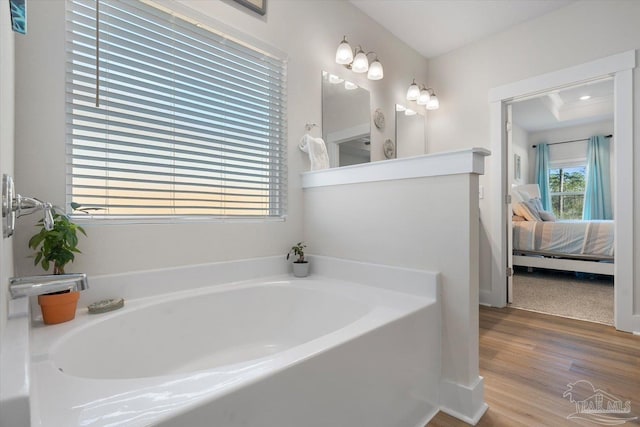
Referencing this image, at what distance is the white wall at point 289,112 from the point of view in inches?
48.0

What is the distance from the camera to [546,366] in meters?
1.75

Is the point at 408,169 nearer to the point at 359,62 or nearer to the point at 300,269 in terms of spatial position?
the point at 300,269

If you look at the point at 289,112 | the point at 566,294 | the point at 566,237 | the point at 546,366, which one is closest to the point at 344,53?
the point at 289,112

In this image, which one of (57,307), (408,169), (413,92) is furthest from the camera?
(413,92)

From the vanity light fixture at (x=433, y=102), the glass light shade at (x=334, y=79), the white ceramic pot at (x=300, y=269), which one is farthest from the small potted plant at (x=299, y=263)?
the vanity light fixture at (x=433, y=102)

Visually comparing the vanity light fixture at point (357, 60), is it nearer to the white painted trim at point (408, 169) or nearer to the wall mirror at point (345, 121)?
the wall mirror at point (345, 121)

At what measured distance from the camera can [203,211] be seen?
1708 millimetres

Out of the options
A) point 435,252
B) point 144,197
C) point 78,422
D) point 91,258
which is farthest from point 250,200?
point 78,422

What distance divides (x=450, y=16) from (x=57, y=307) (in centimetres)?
328

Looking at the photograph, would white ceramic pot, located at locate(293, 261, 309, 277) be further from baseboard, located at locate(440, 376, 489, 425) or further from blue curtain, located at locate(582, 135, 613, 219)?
blue curtain, located at locate(582, 135, 613, 219)

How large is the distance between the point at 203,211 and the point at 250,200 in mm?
314

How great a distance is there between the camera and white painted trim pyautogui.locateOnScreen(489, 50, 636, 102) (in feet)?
7.38

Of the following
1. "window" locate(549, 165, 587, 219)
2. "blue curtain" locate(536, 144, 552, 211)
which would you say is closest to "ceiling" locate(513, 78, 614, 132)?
"blue curtain" locate(536, 144, 552, 211)

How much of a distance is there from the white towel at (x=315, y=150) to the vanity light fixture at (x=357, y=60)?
0.71 m
